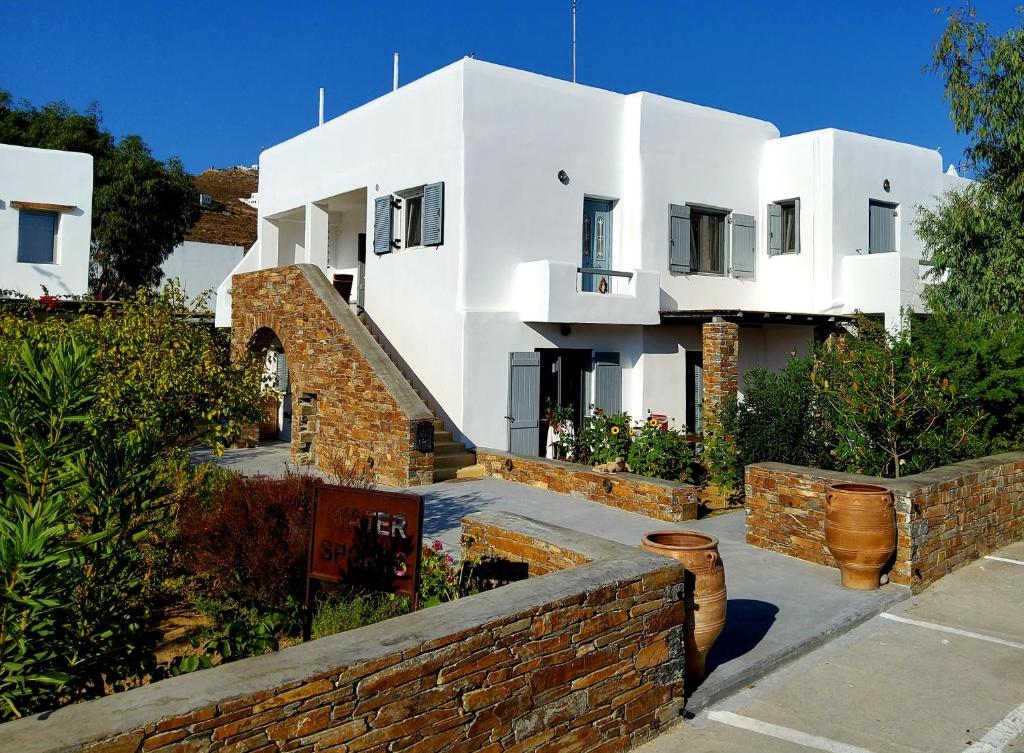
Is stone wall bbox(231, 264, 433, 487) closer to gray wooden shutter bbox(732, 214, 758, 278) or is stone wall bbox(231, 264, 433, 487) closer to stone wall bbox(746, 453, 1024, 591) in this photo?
stone wall bbox(746, 453, 1024, 591)

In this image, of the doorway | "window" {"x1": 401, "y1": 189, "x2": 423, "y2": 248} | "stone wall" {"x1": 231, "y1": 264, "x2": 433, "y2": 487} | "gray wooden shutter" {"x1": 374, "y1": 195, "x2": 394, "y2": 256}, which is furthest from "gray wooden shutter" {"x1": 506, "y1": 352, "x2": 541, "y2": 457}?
"gray wooden shutter" {"x1": 374, "y1": 195, "x2": 394, "y2": 256}

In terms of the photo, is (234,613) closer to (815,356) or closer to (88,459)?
(88,459)

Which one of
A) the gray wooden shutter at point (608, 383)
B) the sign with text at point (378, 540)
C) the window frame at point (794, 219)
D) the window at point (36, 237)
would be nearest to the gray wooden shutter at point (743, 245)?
the window frame at point (794, 219)

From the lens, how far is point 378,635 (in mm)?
4078

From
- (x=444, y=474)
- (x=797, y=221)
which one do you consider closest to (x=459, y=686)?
(x=444, y=474)

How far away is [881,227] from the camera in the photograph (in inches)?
734

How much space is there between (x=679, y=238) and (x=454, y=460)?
6507 mm

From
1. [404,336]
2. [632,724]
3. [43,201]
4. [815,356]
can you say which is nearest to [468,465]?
[404,336]

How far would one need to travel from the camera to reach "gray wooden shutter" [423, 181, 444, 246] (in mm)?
14586

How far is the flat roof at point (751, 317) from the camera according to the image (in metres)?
14.9

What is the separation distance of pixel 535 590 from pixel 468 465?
30.7 ft

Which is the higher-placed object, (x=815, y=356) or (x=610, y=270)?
(x=610, y=270)

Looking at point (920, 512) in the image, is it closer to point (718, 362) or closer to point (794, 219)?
point (718, 362)

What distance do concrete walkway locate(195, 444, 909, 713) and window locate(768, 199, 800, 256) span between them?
852cm
